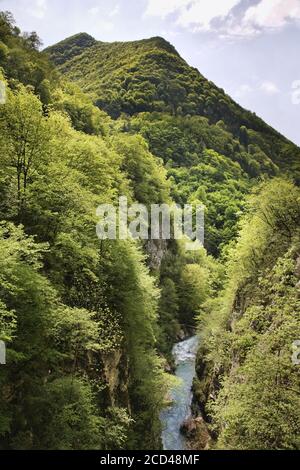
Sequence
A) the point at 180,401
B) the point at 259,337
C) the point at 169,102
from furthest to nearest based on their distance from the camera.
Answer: the point at 169,102
the point at 180,401
the point at 259,337

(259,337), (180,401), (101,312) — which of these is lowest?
(180,401)

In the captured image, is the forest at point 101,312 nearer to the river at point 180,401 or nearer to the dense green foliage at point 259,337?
the dense green foliage at point 259,337

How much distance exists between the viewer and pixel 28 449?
1683cm

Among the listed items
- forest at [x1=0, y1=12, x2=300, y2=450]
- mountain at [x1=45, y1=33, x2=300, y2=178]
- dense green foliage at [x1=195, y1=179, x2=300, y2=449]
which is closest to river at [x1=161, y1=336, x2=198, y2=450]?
forest at [x1=0, y1=12, x2=300, y2=450]

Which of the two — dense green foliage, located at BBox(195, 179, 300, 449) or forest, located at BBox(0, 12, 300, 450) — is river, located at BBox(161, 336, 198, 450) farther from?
dense green foliage, located at BBox(195, 179, 300, 449)

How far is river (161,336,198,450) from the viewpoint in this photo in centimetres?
3844

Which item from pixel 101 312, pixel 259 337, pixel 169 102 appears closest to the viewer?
pixel 259 337

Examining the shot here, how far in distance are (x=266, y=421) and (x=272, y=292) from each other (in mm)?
16634

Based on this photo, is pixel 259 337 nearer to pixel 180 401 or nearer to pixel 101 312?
pixel 101 312

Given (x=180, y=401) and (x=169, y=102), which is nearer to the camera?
(x=180, y=401)

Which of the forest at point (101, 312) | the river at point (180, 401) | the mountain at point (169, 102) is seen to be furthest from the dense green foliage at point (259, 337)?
the mountain at point (169, 102)

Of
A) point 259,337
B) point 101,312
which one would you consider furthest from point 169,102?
point 259,337

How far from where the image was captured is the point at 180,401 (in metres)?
46.7
